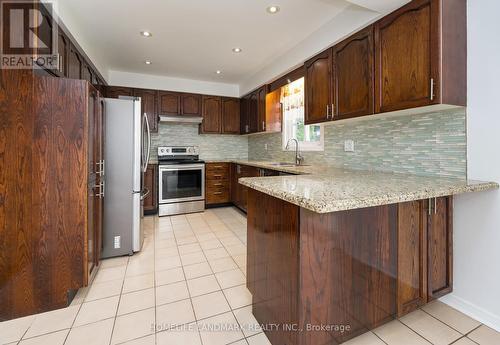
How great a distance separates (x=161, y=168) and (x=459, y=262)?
3.77m

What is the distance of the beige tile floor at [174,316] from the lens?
1.37 metres

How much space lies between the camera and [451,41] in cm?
148

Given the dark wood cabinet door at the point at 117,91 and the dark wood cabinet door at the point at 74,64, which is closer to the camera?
the dark wood cabinet door at the point at 74,64

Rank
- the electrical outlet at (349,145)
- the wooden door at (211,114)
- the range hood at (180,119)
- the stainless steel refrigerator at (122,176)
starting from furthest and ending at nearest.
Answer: the wooden door at (211,114), the range hood at (180,119), the electrical outlet at (349,145), the stainless steel refrigerator at (122,176)

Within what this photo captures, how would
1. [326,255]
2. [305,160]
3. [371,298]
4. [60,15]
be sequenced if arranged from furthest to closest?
1. [305,160]
2. [60,15]
3. [371,298]
4. [326,255]

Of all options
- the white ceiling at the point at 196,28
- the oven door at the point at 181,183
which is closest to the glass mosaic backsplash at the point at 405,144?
the white ceiling at the point at 196,28

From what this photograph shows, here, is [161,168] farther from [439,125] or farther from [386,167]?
[439,125]

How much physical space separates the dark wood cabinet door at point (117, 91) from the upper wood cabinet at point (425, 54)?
387cm

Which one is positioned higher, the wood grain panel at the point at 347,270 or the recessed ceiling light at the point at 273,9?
the recessed ceiling light at the point at 273,9

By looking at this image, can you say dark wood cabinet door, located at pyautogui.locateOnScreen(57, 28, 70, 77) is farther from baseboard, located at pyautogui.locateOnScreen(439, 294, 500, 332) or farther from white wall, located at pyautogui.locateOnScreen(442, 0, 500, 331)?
baseboard, located at pyautogui.locateOnScreen(439, 294, 500, 332)

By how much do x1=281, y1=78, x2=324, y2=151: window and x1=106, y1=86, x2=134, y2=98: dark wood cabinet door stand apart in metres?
2.64

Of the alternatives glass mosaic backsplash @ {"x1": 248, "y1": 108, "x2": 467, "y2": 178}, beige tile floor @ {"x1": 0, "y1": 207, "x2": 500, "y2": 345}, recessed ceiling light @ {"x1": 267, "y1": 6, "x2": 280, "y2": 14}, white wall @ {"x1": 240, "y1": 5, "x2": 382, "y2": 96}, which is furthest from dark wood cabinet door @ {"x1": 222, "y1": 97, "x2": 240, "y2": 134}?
beige tile floor @ {"x1": 0, "y1": 207, "x2": 500, "y2": 345}

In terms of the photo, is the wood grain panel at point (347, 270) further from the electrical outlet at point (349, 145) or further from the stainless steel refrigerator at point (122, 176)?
the stainless steel refrigerator at point (122, 176)

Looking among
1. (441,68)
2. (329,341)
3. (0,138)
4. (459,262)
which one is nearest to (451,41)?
(441,68)
